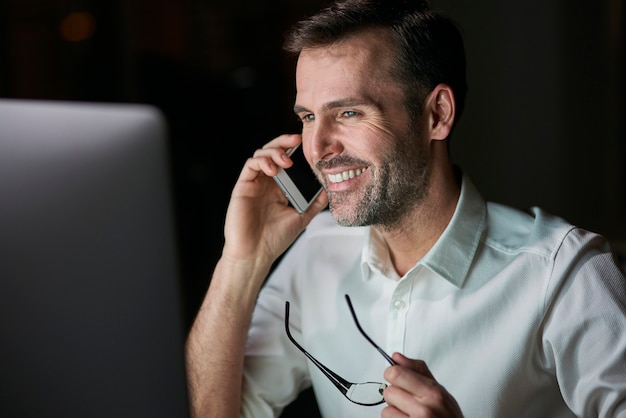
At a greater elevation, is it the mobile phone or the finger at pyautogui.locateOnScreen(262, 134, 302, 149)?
the finger at pyautogui.locateOnScreen(262, 134, 302, 149)

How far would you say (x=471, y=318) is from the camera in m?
1.15

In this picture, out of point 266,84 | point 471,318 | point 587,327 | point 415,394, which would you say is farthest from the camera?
point 266,84

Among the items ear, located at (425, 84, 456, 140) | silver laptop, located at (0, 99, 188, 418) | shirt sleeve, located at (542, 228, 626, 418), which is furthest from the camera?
ear, located at (425, 84, 456, 140)

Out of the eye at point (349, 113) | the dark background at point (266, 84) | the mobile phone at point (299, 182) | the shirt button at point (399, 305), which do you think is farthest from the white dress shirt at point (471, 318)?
the dark background at point (266, 84)

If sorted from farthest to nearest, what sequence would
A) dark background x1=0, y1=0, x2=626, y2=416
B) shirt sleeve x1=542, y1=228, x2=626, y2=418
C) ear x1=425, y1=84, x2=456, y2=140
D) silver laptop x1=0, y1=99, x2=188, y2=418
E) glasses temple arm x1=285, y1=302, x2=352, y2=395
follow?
dark background x1=0, y1=0, x2=626, y2=416, ear x1=425, y1=84, x2=456, y2=140, glasses temple arm x1=285, y1=302, x2=352, y2=395, shirt sleeve x1=542, y1=228, x2=626, y2=418, silver laptop x1=0, y1=99, x2=188, y2=418

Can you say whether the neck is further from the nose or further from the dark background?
the dark background

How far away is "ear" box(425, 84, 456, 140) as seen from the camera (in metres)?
1.22

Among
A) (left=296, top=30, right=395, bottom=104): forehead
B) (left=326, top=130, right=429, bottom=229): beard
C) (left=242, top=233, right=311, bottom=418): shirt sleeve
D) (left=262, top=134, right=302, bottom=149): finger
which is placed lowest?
(left=242, top=233, right=311, bottom=418): shirt sleeve

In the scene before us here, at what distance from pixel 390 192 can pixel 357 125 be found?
12 centimetres

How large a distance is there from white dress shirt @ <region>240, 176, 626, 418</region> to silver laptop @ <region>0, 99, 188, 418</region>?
1.81ft

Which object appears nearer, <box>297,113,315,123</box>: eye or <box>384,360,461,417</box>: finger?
<box>384,360,461,417</box>: finger

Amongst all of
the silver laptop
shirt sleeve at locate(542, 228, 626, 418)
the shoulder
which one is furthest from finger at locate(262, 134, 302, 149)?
the silver laptop

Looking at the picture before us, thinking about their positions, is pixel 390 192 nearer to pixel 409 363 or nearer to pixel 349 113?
pixel 349 113

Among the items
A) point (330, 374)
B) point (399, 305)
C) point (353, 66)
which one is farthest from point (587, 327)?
point (353, 66)
